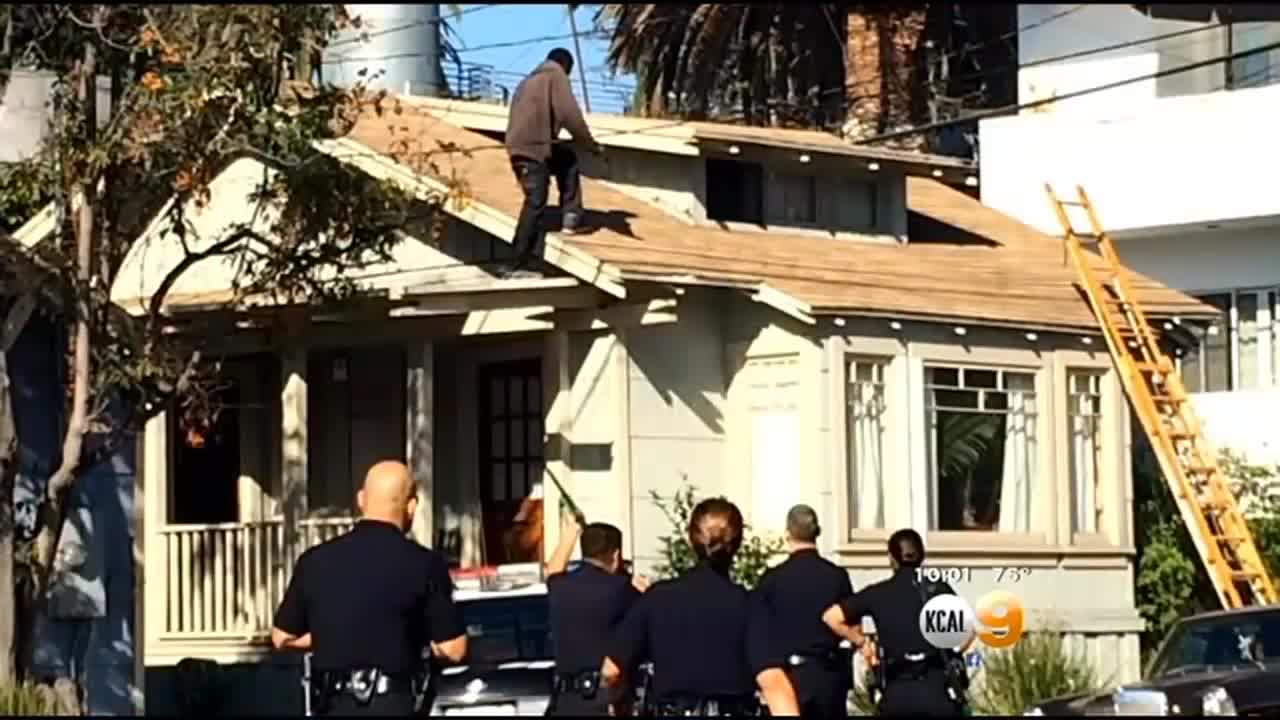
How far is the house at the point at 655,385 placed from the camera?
73.6 ft

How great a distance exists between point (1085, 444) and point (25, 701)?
11.0 metres

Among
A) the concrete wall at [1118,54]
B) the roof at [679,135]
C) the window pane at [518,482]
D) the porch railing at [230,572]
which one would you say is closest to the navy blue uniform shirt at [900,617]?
the roof at [679,135]

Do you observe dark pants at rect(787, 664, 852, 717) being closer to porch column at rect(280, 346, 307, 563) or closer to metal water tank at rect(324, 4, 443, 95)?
porch column at rect(280, 346, 307, 563)

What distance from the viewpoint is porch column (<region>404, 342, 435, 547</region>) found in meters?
23.1

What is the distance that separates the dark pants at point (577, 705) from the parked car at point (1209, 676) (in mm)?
2872

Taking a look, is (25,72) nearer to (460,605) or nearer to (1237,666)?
(460,605)

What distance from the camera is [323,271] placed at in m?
21.8

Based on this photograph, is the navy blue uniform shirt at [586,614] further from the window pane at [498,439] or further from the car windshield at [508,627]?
the window pane at [498,439]

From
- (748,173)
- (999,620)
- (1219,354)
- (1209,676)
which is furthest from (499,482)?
(1209,676)

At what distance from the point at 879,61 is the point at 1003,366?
11.7 meters

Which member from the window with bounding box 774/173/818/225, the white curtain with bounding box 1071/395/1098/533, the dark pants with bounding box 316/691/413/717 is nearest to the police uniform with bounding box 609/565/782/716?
the dark pants with bounding box 316/691/413/717

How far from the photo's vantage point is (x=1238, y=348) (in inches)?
1104

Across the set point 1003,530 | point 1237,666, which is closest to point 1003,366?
point 1003,530

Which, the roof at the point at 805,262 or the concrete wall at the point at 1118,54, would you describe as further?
the concrete wall at the point at 1118,54
